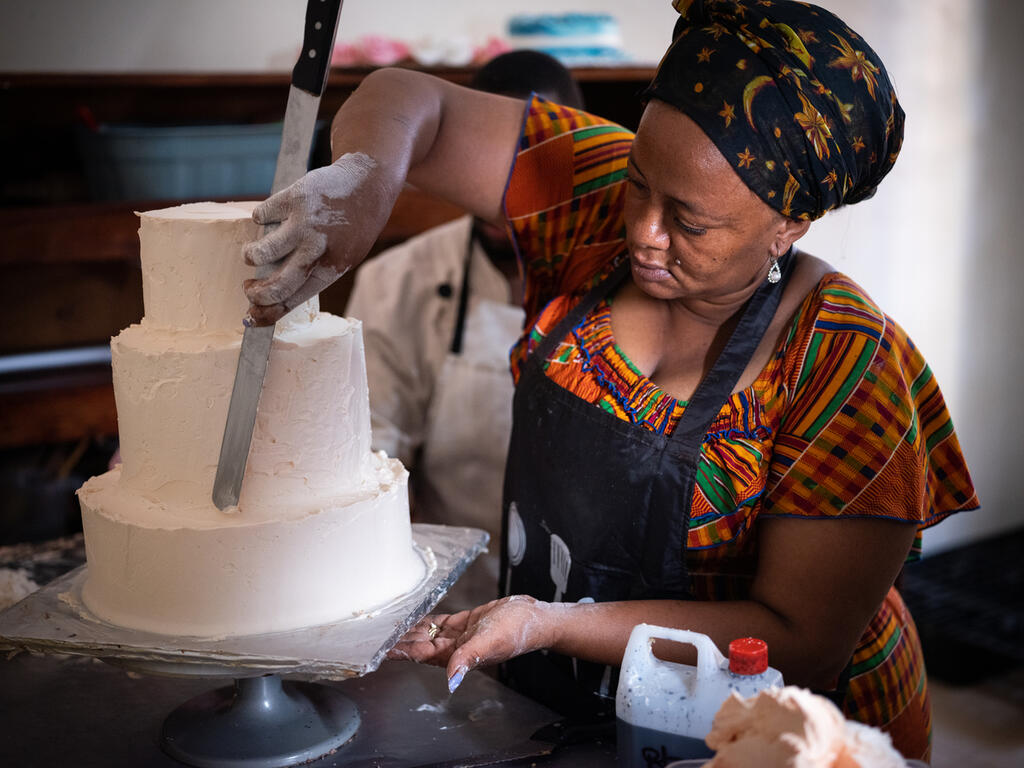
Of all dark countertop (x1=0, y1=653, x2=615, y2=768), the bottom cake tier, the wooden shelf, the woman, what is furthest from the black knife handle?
the wooden shelf

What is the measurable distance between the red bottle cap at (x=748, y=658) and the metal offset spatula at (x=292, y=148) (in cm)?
62

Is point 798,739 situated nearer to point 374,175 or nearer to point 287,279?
point 287,279

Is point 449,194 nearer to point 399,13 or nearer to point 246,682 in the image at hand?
point 246,682

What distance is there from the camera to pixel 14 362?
2.83 m

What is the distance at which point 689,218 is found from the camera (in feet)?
4.33

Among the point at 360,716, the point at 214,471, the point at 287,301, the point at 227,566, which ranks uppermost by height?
the point at 287,301

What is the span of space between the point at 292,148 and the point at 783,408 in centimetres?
70

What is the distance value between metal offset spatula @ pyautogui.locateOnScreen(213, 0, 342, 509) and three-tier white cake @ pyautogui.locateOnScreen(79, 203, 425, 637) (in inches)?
1.6

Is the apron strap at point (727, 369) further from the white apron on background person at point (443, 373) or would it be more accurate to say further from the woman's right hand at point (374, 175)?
the white apron on background person at point (443, 373)

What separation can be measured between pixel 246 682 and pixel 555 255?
797 mm

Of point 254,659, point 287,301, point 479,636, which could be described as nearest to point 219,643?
point 254,659

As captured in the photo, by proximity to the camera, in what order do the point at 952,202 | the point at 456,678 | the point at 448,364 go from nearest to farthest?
the point at 456,678 → the point at 448,364 → the point at 952,202

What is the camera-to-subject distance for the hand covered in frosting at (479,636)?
124 cm

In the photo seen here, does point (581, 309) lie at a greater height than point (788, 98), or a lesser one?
lesser
